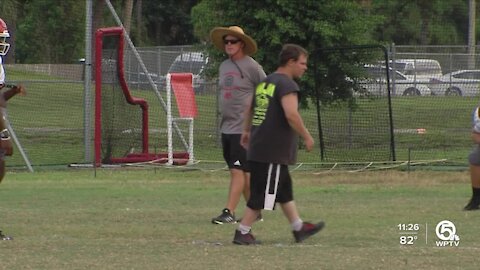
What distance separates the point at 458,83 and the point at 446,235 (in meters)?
17.5

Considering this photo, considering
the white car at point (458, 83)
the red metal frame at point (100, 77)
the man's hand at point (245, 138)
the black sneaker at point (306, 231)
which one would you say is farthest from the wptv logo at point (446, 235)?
the white car at point (458, 83)

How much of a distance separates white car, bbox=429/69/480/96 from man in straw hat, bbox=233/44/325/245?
687 inches

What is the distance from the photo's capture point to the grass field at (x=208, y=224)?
30.0 feet

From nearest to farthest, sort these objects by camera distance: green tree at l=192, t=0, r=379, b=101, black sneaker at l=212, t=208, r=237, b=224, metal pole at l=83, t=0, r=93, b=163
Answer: black sneaker at l=212, t=208, r=237, b=224 < metal pole at l=83, t=0, r=93, b=163 < green tree at l=192, t=0, r=379, b=101

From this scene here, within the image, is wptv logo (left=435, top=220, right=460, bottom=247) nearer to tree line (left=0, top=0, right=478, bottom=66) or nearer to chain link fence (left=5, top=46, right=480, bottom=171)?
chain link fence (left=5, top=46, right=480, bottom=171)

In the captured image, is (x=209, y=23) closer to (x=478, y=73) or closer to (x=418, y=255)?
(x=478, y=73)

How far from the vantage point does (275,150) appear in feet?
33.3

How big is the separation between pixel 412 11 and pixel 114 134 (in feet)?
68.6

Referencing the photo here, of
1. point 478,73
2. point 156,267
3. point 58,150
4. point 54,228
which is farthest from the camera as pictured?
point 478,73

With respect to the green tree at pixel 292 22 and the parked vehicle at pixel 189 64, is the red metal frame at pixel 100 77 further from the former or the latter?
the parked vehicle at pixel 189 64

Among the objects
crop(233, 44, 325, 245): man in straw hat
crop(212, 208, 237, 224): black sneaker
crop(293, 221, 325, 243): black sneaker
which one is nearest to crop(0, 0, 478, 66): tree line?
crop(212, 208, 237, 224): black sneaker

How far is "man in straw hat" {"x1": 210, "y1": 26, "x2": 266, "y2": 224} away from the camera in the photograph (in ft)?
38.7

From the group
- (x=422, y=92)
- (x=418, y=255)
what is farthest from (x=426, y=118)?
(x=418, y=255)

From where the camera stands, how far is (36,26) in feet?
116
